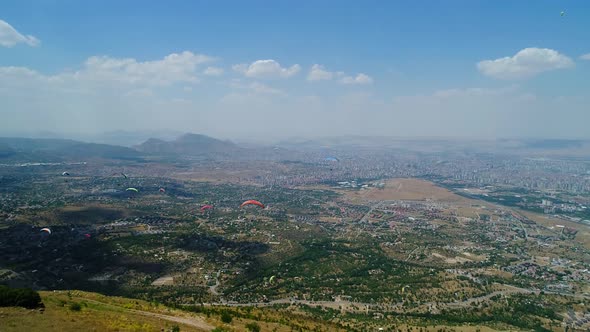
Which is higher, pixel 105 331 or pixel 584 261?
pixel 105 331

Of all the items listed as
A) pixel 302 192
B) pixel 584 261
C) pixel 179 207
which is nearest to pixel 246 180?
pixel 302 192

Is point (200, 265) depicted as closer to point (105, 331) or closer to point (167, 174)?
point (105, 331)

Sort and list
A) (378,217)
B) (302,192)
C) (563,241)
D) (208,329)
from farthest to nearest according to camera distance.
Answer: (302,192)
(378,217)
(563,241)
(208,329)

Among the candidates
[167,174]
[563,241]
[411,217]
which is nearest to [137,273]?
[411,217]

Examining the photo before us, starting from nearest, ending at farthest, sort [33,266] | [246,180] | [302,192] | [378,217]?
[33,266], [378,217], [302,192], [246,180]

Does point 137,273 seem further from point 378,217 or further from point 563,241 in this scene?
point 563,241

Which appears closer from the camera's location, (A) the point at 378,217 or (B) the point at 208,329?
(B) the point at 208,329

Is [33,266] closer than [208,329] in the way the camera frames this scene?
No

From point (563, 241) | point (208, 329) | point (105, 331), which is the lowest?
point (563, 241)

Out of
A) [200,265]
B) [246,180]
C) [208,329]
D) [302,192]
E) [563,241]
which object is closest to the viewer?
[208,329]
